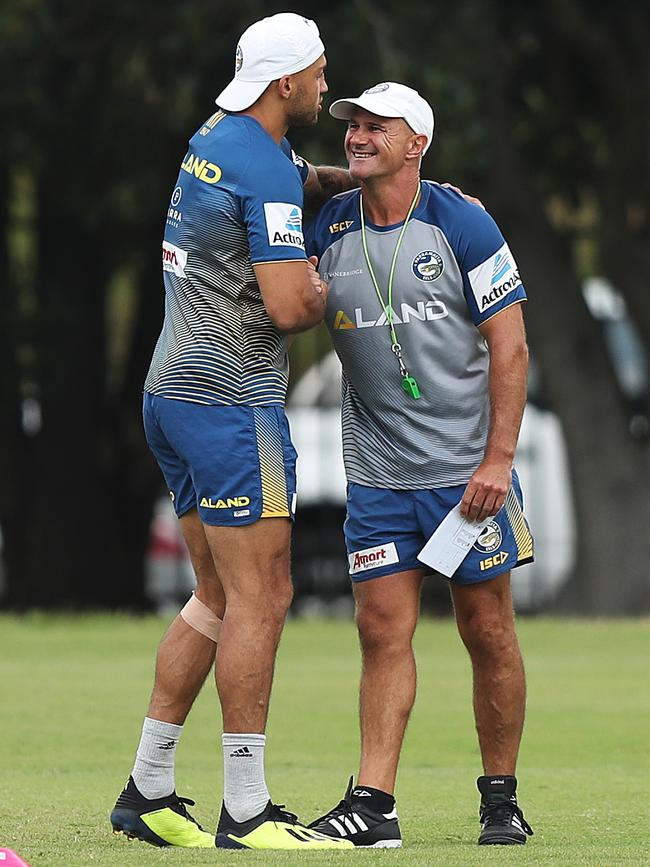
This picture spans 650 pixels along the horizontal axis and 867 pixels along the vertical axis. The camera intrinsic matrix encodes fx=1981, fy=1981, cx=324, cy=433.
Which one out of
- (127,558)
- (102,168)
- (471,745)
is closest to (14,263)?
(102,168)

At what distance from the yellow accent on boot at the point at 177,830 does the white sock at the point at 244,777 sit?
0.20 m

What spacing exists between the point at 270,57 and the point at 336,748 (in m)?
3.86

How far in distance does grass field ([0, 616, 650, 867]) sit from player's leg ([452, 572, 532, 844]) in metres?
0.20

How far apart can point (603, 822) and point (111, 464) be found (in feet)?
55.4

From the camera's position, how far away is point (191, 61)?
56.4ft

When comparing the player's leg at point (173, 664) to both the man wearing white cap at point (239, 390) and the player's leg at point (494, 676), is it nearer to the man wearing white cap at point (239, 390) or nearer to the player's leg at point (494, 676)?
the man wearing white cap at point (239, 390)

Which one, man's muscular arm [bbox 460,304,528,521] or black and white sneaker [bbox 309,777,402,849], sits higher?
man's muscular arm [bbox 460,304,528,521]

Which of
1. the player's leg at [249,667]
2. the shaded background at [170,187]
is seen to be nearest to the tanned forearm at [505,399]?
the player's leg at [249,667]

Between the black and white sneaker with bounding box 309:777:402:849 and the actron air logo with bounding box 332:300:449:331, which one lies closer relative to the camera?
the black and white sneaker with bounding box 309:777:402:849

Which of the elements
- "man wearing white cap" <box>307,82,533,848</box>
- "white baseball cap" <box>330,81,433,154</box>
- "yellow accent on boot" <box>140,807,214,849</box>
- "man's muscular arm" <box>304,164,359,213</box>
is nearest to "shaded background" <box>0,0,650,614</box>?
"man's muscular arm" <box>304,164,359,213</box>

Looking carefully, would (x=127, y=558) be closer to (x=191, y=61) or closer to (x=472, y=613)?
(x=191, y=61)

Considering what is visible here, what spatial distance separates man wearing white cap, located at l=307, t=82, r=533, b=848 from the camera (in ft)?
20.7

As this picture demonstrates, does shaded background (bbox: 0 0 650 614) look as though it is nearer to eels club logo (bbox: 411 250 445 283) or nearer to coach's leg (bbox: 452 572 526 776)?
eels club logo (bbox: 411 250 445 283)

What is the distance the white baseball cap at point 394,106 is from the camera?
6.38m
